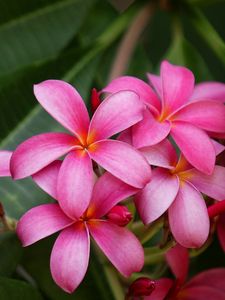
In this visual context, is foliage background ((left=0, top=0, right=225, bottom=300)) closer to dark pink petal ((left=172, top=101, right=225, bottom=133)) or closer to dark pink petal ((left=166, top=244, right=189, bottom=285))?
dark pink petal ((left=166, top=244, right=189, bottom=285))

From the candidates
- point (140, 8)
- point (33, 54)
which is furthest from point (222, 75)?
point (33, 54)

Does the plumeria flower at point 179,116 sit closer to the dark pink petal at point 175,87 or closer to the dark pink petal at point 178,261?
the dark pink petal at point 175,87

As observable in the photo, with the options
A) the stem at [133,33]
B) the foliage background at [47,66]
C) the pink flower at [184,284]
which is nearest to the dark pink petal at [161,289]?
the pink flower at [184,284]

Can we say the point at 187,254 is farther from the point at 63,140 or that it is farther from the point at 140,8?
the point at 140,8

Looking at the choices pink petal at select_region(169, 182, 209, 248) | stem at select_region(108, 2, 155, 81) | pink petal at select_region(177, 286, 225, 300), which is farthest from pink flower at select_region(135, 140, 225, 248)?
stem at select_region(108, 2, 155, 81)

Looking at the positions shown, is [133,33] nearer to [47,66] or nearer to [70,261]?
[47,66]

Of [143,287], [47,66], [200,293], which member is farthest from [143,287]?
[47,66]
